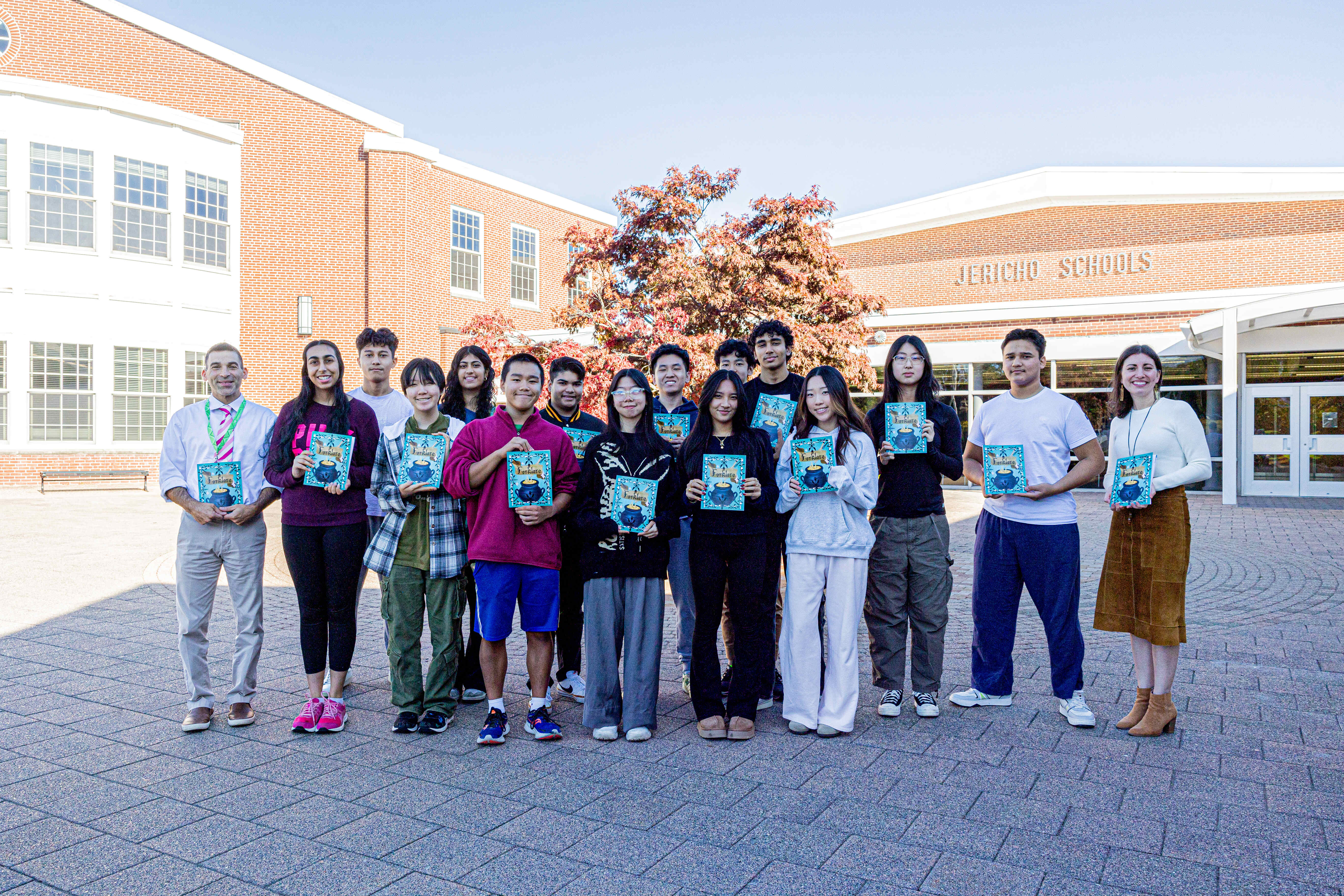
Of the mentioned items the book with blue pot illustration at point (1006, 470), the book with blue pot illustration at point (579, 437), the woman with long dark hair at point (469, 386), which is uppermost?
the woman with long dark hair at point (469, 386)

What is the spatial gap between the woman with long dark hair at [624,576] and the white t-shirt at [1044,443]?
196 cm

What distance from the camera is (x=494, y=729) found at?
4.71 m

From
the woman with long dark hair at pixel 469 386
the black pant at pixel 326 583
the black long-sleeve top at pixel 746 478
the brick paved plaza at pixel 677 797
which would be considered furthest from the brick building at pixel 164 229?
the black long-sleeve top at pixel 746 478

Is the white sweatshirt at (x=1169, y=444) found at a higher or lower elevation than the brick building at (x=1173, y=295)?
lower

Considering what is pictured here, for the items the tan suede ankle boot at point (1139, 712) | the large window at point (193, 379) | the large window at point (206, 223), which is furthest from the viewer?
the large window at point (193, 379)

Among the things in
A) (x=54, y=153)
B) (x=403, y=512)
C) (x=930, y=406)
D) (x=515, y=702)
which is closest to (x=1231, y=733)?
(x=930, y=406)

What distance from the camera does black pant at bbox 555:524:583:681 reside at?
18.5ft

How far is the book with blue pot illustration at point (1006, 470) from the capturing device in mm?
4988

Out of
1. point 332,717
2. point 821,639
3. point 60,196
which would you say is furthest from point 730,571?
point 60,196

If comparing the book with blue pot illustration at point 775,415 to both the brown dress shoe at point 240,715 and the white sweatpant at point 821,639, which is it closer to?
the white sweatpant at point 821,639

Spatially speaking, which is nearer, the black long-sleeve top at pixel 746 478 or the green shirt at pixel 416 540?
the black long-sleeve top at pixel 746 478

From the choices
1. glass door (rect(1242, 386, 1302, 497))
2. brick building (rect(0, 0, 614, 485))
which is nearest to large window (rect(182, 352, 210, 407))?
brick building (rect(0, 0, 614, 485))

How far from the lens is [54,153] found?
20.5 meters

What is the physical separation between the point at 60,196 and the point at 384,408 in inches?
772
